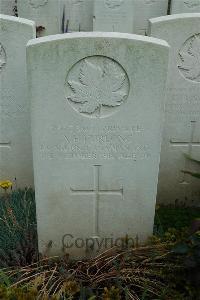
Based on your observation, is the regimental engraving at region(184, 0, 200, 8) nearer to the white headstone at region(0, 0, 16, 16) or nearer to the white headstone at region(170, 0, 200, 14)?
the white headstone at region(170, 0, 200, 14)

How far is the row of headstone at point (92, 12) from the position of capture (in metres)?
6.37

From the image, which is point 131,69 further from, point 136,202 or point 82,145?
point 136,202

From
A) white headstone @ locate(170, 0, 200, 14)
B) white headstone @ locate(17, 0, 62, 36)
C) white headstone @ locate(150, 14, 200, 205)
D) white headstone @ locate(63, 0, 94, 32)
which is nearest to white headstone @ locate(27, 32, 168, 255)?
white headstone @ locate(150, 14, 200, 205)

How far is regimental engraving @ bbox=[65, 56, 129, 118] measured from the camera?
242cm

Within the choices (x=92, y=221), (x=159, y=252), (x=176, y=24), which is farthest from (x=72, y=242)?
(x=176, y=24)

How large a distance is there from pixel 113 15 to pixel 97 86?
442 cm

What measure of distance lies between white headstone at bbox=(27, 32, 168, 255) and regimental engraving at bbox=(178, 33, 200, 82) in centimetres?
86

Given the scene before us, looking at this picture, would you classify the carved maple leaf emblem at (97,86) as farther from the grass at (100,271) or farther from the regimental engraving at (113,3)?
the regimental engraving at (113,3)

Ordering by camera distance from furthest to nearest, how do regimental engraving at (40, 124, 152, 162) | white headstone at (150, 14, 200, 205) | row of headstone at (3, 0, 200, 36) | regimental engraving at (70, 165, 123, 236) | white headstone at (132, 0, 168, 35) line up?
white headstone at (132, 0, 168, 35) → row of headstone at (3, 0, 200, 36) → white headstone at (150, 14, 200, 205) → regimental engraving at (70, 165, 123, 236) → regimental engraving at (40, 124, 152, 162)

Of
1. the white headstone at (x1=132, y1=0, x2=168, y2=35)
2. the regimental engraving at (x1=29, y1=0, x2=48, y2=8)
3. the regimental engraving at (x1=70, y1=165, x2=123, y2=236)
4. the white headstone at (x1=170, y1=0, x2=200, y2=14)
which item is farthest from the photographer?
the white headstone at (x1=132, y1=0, x2=168, y2=35)

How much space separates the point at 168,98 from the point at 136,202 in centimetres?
104

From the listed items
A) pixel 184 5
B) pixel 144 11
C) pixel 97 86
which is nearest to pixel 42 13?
pixel 144 11

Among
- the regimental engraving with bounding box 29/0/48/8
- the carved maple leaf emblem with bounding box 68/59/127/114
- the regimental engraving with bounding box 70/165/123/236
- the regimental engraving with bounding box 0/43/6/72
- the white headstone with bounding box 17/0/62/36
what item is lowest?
the regimental engraving with bounding box 70/165/123/236

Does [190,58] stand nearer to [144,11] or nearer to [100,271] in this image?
[100,271]
